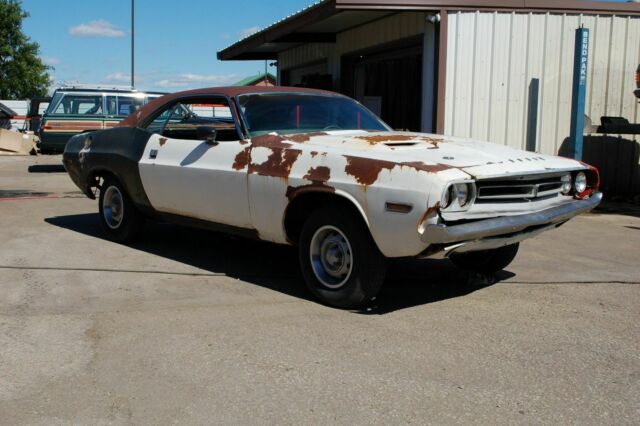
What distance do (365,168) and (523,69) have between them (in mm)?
6925

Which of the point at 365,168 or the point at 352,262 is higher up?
the point at 365,168

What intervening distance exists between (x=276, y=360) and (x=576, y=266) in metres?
3.55

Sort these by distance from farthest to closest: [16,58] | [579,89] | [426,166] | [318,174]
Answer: [16,58] → [579,89] → [318,174] → [426,166]

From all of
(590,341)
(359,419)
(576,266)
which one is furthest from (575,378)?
(576,266)

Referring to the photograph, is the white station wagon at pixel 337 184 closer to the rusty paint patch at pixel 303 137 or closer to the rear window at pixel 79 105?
the rusty paint patch at pixel 303 137

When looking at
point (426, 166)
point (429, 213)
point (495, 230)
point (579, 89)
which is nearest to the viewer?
point (429, 213)

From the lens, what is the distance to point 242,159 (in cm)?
520

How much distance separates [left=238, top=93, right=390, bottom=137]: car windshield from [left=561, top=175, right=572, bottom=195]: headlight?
1.66 metres

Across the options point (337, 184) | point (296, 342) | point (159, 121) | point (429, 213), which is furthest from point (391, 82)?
point (296, 342)

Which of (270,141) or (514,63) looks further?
(514,63)

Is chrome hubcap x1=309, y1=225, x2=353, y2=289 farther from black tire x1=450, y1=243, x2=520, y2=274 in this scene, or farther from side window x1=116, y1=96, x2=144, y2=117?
side window x1=116, y1=96, x2=144, y2=117

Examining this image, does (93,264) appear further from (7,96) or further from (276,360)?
(7,96)

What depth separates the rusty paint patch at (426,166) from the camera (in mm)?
4039

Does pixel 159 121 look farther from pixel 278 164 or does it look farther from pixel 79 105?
pixel 79 105
